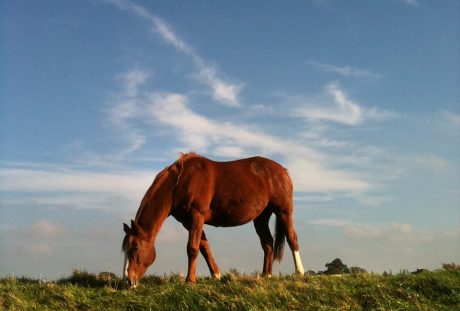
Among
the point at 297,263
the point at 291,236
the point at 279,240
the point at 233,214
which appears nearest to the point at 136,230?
the point at 233,214

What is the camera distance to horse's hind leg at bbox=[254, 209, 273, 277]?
13.1 meters

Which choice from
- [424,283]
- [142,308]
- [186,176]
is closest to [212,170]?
[186,176]

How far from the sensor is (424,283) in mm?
9633

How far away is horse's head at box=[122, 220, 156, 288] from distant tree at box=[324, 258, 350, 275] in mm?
4706

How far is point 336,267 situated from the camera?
46.6ft

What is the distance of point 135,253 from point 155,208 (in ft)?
3.68

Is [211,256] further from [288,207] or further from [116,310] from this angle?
[116,310]

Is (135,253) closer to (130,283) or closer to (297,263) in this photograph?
(130,283)

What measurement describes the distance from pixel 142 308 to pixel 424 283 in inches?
209

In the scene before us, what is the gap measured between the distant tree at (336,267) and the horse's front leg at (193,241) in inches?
146

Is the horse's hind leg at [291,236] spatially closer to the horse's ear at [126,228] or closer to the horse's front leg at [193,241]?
the horse's front leg at [193,241]

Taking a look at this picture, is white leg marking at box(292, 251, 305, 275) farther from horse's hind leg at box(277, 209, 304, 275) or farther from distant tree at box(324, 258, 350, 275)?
distant tree at box(324, 258, 350, 275)

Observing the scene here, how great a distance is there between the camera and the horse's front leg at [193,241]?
36.4 feet

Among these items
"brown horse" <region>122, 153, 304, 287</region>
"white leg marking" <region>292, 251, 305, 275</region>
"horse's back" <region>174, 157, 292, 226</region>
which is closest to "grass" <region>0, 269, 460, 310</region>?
"brown horse" <region>122, 153, 304, 287</region>
